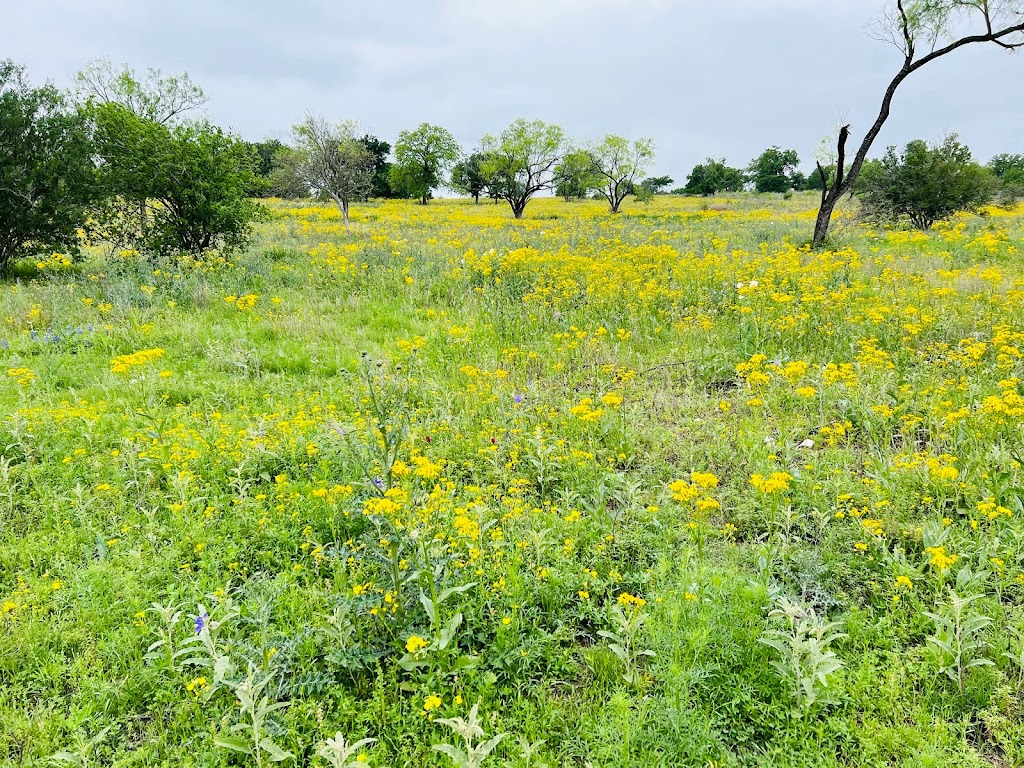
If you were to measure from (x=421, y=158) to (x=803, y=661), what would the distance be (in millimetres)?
54680

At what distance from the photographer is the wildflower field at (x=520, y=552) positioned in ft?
7.64

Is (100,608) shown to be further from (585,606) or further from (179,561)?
(585,606)

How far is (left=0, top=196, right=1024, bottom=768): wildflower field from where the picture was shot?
7.64 ft

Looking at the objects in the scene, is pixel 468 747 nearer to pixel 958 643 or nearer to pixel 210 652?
pixel 210 652

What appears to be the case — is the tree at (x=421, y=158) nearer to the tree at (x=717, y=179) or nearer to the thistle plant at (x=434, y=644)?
the tree at (x=717, y=179)

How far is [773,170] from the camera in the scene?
67.7 meters

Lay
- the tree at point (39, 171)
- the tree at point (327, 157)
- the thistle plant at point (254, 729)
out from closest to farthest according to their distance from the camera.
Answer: the thistle plant at point (254, 729) → the tree at point (39, 171) → the tree at point (327, 157)

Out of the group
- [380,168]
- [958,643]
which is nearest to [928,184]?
[958,643]

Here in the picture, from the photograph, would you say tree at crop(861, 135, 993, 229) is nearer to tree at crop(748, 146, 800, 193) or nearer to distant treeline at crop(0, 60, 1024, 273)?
distant treeline at crop(0, 60, 1024, 273)

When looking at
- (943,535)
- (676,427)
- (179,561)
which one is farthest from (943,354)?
(179,561)

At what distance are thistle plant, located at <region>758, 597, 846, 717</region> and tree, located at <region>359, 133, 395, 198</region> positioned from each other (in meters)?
57.5

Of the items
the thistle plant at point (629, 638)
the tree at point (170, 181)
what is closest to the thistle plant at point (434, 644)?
the thistle plant at point (629, 638)

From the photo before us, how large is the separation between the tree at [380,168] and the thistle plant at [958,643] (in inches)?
2274

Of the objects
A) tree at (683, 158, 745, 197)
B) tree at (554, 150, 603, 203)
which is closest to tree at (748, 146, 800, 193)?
tree at (683, 158, 745, 197)
